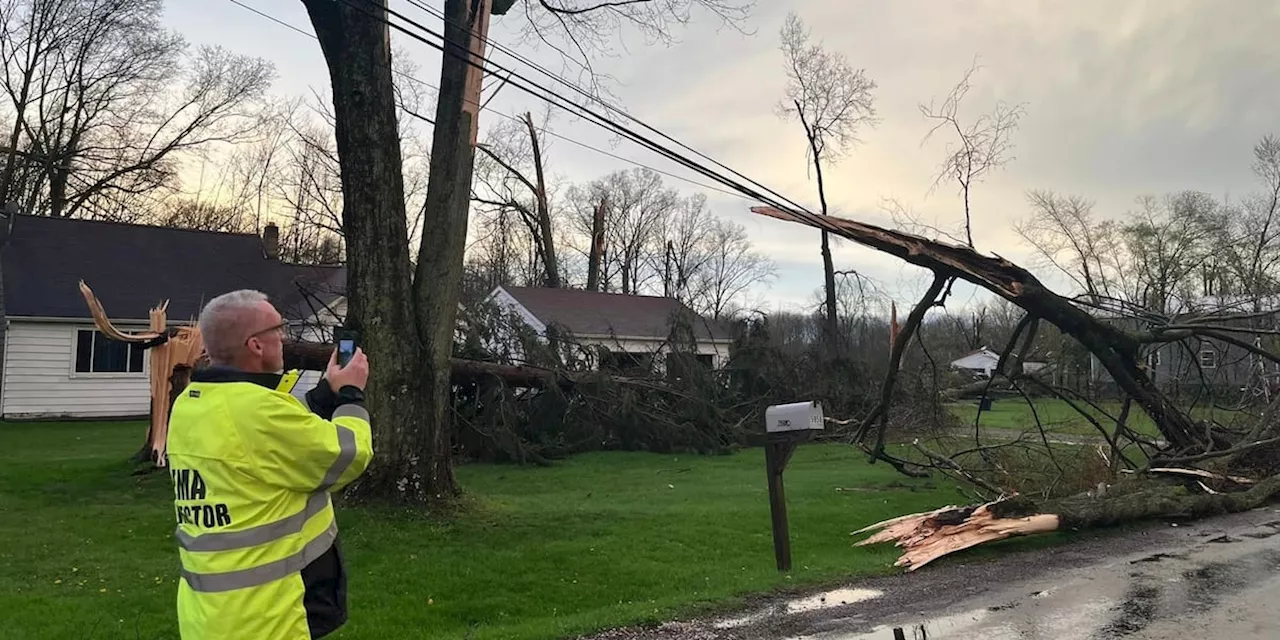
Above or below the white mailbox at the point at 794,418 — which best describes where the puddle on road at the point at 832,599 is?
below

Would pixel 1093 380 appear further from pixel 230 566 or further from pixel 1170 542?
pixel 230 566

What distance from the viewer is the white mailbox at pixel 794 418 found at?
719 cm

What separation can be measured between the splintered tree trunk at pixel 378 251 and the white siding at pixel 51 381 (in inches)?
572

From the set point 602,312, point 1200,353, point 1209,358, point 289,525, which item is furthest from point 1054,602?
point 602,312

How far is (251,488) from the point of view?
2604 millimetres

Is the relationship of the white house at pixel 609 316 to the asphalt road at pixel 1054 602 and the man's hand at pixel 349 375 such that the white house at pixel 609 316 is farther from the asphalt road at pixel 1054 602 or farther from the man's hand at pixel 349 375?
the man's hand at pixel 349 375

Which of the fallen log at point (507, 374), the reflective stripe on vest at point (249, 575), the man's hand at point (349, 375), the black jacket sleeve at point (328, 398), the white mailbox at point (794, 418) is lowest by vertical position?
the reflective stripe on vest at point (249, 575)

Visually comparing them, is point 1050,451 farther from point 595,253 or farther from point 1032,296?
point 595,253

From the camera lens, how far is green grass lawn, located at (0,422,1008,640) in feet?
19.7

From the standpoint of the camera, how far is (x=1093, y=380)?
50.5 feet

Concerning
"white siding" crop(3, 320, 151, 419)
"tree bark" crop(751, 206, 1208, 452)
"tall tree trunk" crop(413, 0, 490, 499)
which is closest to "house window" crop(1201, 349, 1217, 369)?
"tree bark" crop(751, 206, 1208, 452)

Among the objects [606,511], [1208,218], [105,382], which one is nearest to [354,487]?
[606,511]

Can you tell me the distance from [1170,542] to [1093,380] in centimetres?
693

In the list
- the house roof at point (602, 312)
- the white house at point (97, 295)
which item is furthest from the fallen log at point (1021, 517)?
the house roof at point (602, 312)
